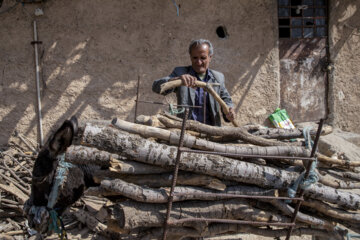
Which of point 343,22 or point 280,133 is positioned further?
point 343,22

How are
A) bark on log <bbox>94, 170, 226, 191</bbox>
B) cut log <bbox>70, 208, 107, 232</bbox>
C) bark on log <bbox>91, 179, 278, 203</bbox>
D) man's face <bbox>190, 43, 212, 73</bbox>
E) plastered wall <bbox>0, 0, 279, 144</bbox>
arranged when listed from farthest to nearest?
1. plastered wall <bbox>0, 0, 279, 144</bbox>
2. cut log <bbox>70, 208, 107, 232</bbox>
3. man's face <bbox>190, 43, 212, 73</bbox>
4. bark on log <bbox>94, 170, 226, 191</bbox>
5. bark on log <bbox>91, 179, 278, 203</bbox>

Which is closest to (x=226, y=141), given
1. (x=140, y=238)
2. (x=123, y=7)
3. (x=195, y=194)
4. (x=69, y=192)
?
(x=195, y=194)

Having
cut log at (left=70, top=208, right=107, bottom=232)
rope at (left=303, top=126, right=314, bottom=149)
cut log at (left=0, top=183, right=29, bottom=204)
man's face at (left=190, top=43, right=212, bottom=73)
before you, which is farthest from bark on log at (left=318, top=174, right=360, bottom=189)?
cut log at (left=0, top=183, right=29, bottom=204)

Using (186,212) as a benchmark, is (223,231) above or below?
below

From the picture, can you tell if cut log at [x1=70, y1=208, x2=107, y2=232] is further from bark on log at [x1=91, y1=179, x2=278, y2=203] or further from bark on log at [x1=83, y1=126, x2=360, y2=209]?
bark on log at [x1=83, y1=126, x2=360, y2=209]

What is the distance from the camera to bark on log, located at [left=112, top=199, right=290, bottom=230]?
1.77 m

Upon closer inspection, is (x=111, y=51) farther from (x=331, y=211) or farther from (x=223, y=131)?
(x=331, y=211)

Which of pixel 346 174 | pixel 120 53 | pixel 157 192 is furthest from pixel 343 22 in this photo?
pixel 157 192

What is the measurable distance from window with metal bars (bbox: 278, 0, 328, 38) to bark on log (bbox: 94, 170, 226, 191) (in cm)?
460

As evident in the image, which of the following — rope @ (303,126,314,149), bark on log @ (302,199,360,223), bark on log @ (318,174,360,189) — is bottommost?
bark on log @ (302,199,360,223)

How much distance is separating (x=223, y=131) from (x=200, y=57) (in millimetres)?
1179

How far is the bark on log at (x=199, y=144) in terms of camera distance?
1928mm

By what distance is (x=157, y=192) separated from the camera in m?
1.82

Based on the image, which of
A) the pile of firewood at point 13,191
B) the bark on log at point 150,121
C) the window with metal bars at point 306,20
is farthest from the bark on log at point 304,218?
the window with metal bars at point 306,20
